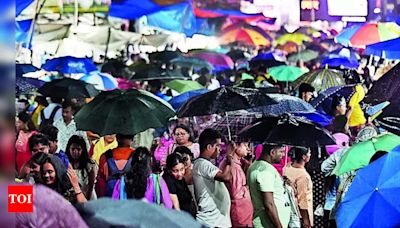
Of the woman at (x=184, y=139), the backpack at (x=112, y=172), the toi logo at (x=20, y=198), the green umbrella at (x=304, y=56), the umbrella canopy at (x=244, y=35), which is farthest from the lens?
the green umbrella at (x=304, y=56)

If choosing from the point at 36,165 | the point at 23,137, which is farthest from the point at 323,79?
the point at 36,165

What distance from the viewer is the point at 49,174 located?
6.31 m

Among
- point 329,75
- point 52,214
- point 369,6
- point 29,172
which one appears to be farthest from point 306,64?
point 52,214

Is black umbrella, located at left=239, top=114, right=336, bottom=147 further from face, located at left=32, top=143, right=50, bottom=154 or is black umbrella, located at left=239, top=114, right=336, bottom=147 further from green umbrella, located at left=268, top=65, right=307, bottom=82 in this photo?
green umbrella, located at left=268, top=65, right=307, bottom=82

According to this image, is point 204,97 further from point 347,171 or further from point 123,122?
point 347,171

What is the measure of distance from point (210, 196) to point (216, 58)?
14.1 meters

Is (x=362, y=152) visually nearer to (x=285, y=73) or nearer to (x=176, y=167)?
(x=176, y=167)

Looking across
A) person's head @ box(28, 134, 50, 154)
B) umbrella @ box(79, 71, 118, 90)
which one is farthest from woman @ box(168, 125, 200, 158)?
umbrella @ box(79, 71, 118, 90)

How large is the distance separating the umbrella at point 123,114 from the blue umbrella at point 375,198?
7.75 ft

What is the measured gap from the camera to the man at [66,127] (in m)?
8.83

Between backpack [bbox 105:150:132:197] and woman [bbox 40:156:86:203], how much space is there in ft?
0.71

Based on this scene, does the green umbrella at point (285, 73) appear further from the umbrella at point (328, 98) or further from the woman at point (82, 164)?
the woman at point (82, 164)

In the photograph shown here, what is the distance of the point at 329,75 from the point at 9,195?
9.75m

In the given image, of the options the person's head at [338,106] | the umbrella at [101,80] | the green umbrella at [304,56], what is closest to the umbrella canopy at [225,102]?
the person's head at [338,106]
